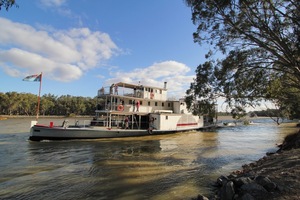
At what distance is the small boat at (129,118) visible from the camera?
2142 centimetres

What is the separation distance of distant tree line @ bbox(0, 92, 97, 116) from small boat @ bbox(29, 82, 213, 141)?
72320mm

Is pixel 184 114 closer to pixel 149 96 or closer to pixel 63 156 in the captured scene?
pixel 149 96

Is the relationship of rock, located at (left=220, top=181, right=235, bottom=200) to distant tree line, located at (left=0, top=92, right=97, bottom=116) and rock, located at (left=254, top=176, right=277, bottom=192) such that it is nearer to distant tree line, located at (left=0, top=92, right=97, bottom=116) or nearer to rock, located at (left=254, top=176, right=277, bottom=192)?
rock, located at (left=254, top=176, right=277, bottom=192)

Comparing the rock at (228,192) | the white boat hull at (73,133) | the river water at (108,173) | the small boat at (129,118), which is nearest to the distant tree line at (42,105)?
the small boat at (129,118)

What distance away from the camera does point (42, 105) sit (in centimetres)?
9375

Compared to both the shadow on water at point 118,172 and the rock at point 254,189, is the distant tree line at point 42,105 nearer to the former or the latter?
the shadow on water at point 118,172

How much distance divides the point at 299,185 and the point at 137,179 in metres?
6.09

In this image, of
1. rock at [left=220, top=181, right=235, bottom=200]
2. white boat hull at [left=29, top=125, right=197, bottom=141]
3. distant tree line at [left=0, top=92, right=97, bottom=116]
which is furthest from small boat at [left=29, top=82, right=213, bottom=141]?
distant tree line at [left=0, top=92, right=97, bottom=116]

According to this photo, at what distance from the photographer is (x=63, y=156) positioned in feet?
48.6

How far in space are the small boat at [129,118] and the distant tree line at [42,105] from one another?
72320 millimetres

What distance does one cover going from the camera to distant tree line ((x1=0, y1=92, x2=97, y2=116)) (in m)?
85.6

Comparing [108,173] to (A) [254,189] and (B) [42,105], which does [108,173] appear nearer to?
(A) [254,189]

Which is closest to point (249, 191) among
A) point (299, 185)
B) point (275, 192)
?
Answer: point (275, 192)

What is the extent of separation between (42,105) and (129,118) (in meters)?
77.7
